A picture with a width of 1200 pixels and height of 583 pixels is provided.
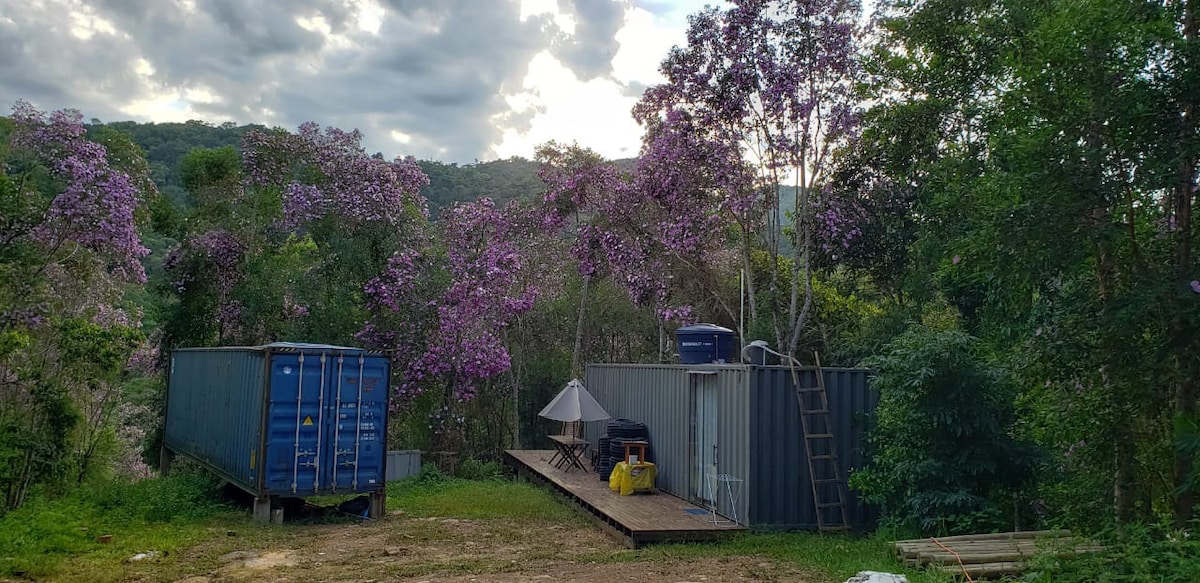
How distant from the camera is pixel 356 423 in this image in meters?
11.5

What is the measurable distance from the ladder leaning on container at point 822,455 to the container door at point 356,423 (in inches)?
215

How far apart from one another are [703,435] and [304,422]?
5156 millimetres

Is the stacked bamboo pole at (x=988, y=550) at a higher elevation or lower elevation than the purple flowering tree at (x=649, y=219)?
lower

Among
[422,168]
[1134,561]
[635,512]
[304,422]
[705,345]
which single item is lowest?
[635,512]

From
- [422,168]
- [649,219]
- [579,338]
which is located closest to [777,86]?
[649,219]

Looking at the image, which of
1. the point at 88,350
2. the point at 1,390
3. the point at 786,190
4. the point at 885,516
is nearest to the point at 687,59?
the point at 786,190

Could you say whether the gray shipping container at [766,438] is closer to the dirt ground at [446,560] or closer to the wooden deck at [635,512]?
the wooden deck at [635,512]

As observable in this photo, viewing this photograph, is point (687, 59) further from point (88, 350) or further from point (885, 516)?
point (88, 350)

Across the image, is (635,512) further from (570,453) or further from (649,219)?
(649,219)

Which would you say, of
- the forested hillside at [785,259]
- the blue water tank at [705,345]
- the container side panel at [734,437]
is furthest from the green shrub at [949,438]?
the blue water tank at [705,345]

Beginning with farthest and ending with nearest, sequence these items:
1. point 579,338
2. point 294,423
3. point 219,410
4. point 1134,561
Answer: point 579,338
point 219,410
point 294,423
point 1134,561

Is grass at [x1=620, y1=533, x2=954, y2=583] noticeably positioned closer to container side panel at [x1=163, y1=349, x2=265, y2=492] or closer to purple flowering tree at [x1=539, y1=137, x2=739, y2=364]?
container side panel at [x1=163, y1=349, x2=265, y2=492]

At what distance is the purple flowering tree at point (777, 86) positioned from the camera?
45.4 feet

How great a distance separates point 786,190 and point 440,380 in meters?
8.03
